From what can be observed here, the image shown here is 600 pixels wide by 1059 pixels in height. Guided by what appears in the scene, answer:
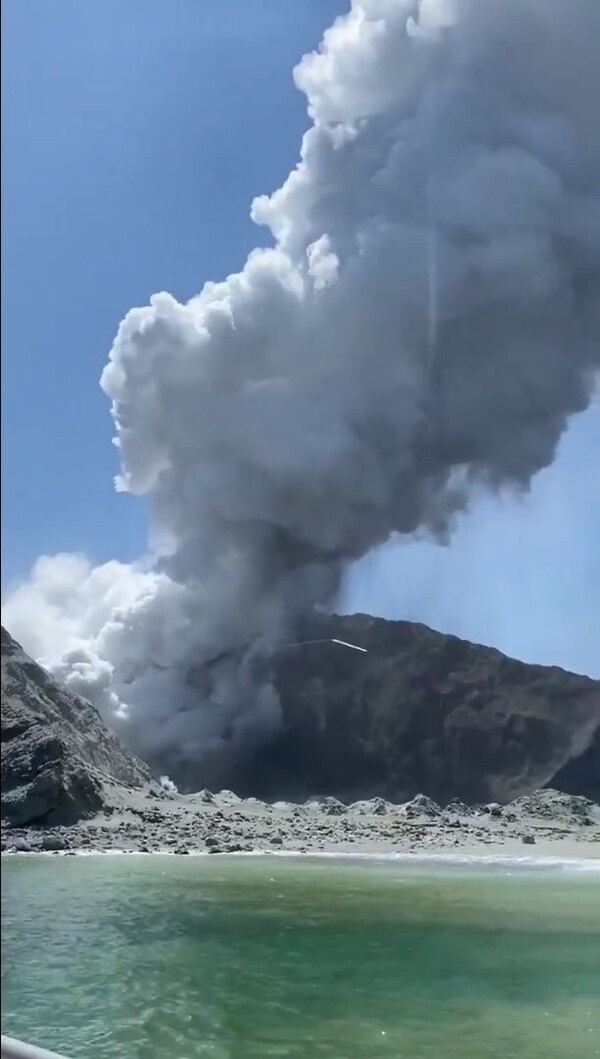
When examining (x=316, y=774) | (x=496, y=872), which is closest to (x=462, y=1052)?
(x=496, y=872)

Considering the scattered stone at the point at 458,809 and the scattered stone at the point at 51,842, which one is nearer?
the scattered stone at the point at 51,842

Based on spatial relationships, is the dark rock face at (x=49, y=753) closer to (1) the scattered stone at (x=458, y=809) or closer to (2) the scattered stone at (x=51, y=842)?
(2) the scattered stone at (x=51, y=842)

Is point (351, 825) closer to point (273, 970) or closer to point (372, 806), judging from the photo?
point (372, 806)

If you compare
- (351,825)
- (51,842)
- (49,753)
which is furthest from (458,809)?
(49,753)

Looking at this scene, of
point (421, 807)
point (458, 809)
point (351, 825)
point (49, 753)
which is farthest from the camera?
point (458, 809)

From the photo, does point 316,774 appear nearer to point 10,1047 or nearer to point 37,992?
point 37,992

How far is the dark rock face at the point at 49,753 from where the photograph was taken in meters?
3.32

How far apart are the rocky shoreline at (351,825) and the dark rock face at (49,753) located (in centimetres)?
86

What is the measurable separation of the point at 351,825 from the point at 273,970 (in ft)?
78.2

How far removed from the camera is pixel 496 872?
27.8 metres

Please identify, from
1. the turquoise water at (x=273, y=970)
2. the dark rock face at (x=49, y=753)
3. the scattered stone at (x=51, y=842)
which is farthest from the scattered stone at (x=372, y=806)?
the scattered stone at (x=51, y=842)

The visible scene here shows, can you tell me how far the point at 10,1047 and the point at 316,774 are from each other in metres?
32.8

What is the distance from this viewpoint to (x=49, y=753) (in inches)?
368

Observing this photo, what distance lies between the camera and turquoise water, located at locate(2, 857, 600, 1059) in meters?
6.91
